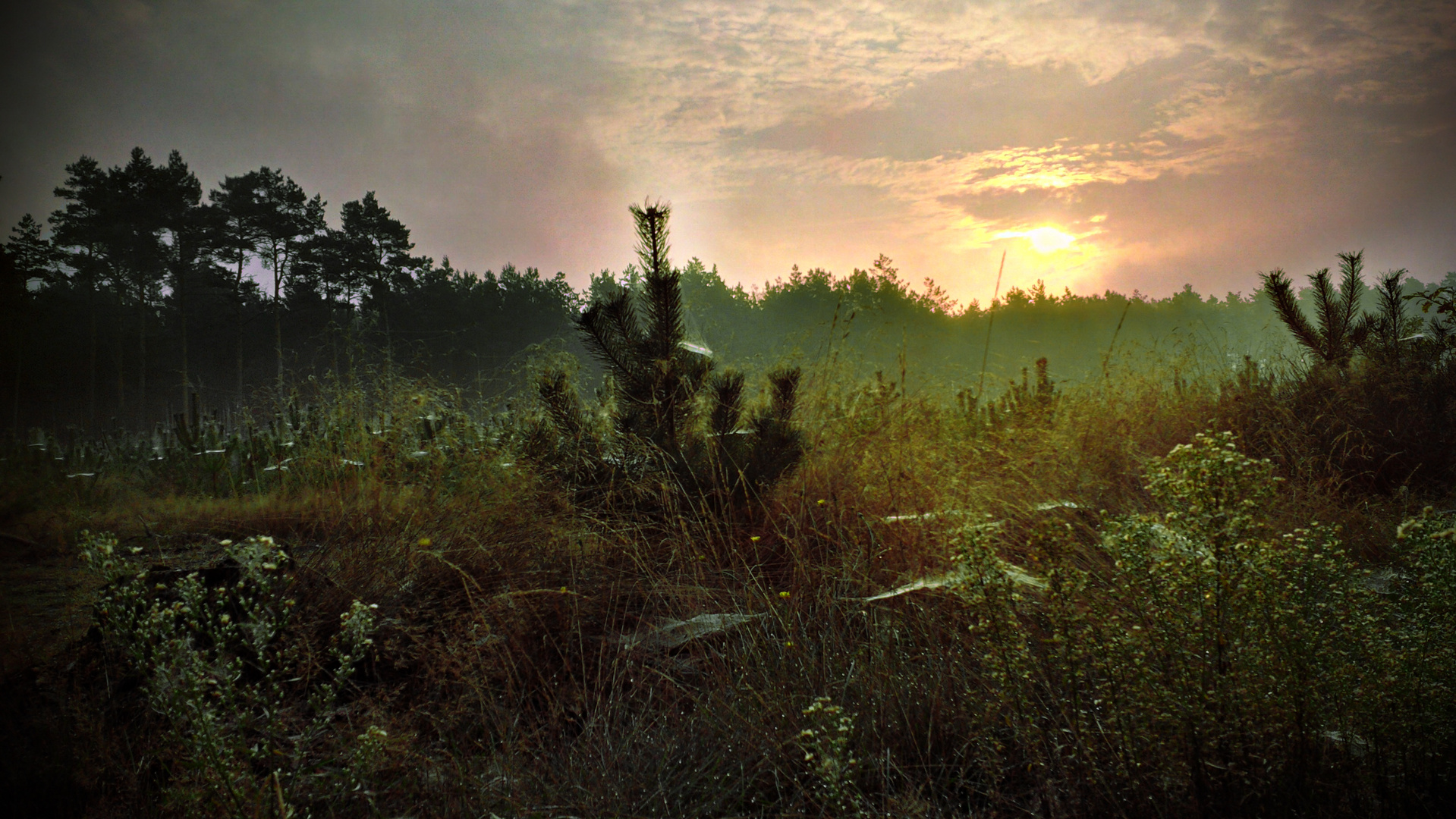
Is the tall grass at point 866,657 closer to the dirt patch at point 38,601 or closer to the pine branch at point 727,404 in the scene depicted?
the dirt patch at point 38,601

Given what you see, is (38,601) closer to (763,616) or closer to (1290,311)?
(763,616)

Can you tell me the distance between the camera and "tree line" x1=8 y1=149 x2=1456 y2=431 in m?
4.00

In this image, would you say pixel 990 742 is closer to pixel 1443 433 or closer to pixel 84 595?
pixel 84 595

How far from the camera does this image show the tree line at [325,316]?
400 centimetres

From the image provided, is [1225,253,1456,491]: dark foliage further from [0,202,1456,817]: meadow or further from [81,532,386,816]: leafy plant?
[81,532,386,816]: leafy plant

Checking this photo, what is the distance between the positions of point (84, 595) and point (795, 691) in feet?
9.19

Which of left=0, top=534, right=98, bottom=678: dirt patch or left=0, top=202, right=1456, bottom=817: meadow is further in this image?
left=0, top=534, right=98, bottom=678: dirt patch

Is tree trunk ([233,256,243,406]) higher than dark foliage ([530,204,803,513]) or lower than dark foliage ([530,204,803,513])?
higher

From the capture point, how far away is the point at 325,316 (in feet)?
57.9

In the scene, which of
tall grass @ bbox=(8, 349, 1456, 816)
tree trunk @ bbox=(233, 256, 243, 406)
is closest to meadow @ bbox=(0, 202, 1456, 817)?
tall grass @ bbox=(8, 349, 1456, 816)

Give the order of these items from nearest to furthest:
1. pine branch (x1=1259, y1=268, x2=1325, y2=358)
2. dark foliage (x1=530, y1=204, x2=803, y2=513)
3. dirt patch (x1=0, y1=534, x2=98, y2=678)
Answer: dirt patch (x1=0, y1=534, x2=98, y2=678) < dark foliage (x1=530, y1=204, x2=803, y2=513) < pine branch (x1=1259, y1=268, x2=1325, y2=358)

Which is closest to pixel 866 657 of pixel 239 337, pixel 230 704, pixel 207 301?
pixel 230 704

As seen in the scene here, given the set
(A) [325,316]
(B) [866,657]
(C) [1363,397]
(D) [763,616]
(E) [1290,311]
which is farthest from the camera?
(A) [325,316]

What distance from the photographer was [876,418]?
4.09 metres
